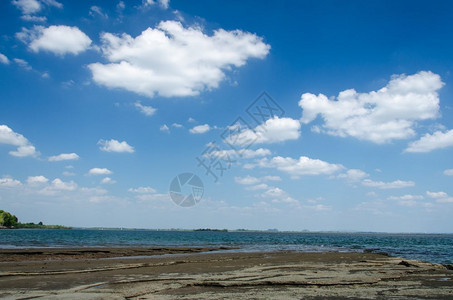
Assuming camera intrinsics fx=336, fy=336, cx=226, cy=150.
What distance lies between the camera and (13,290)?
13.1m

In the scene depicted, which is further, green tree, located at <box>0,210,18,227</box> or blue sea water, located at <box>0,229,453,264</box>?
green tree, located at <box>0,210,18,227</box>

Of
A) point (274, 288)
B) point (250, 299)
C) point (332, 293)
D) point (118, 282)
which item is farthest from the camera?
point (118, 282)

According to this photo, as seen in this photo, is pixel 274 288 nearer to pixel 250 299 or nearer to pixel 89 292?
pixel 250 299

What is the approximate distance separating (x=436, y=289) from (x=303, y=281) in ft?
17.6

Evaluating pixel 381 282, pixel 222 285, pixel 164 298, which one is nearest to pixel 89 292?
pixel 164 298

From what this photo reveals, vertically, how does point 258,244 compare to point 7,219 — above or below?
below

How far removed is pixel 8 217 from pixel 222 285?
193 meters

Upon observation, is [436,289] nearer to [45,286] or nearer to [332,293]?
[332,293]

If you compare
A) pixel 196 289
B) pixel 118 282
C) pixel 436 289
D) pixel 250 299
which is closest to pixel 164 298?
pixel 196 289

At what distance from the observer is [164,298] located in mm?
11555

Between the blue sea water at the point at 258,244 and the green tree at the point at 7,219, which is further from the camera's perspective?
the green tree at the point at 7,219

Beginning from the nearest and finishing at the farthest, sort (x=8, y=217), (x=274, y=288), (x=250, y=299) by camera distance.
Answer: (x=250, y=299)
(x=274, y=288)
(x=8, y=217)

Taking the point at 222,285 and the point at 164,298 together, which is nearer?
the point at 164,298

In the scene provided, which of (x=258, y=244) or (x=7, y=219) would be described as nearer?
(x=258, y=244)
